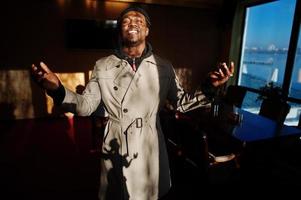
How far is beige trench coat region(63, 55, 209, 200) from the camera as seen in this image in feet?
3.25

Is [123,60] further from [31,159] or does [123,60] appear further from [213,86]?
[31,159]

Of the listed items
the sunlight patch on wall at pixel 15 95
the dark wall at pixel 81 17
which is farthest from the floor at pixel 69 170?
the dark wall at pixel 81 17

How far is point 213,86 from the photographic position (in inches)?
38.5

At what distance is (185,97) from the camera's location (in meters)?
1.06

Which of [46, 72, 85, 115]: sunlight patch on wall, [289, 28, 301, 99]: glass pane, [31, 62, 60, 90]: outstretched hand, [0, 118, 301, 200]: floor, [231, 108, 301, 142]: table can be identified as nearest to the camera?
[31, 62, 60, 90]: outstretched hand

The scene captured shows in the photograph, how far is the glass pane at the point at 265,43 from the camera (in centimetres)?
371

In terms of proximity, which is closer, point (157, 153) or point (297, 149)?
point (157, 153)

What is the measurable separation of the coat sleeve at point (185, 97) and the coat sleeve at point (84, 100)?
13.7 inches

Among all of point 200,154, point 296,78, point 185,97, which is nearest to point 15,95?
point 200,154

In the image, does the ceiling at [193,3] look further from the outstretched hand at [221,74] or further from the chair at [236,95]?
the outstretched hand at [221,74]

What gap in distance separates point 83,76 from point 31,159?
76.9 inches

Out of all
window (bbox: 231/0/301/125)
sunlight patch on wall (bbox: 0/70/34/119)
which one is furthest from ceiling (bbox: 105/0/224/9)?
sunlight patch on wall (bbox: 0/70/34/119)

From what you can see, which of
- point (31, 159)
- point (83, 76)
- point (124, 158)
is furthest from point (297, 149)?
point (83, 76)

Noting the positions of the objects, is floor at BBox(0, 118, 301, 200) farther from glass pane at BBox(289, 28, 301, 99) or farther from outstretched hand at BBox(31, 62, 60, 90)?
glass pane at BBox(289, 28, 301, 99)
